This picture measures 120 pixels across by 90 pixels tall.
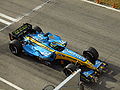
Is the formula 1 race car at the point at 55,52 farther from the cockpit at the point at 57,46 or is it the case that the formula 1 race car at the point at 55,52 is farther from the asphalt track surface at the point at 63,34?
the asphalt track surface at the point at 63,34

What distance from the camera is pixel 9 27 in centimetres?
1983

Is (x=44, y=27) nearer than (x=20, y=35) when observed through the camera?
No

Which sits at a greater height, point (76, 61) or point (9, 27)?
point (76, 61)

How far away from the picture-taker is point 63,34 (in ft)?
62.7

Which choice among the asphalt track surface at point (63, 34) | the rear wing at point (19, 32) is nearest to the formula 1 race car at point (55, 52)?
the rear wing at point (19, 32)

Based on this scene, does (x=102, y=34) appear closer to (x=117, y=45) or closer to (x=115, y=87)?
(x=117, y=45)

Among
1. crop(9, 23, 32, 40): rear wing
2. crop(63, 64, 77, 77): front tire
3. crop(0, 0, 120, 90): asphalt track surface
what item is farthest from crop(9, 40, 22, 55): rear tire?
crop(63, 64, 77, 77): front tire

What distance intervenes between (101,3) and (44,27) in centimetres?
580

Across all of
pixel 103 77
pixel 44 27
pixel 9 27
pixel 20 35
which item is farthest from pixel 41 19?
pixel 103 77

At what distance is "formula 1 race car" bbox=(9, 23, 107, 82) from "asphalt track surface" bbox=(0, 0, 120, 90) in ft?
1.95

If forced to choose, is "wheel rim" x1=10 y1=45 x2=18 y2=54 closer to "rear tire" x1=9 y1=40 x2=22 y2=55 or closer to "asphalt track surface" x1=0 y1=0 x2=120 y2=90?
"rear tire" x1=9 y1=40 x2=22 y2=55

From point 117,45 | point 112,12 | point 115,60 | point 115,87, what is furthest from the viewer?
point 112,12

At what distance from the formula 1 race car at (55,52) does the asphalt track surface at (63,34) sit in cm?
59

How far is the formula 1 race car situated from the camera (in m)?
14.9
